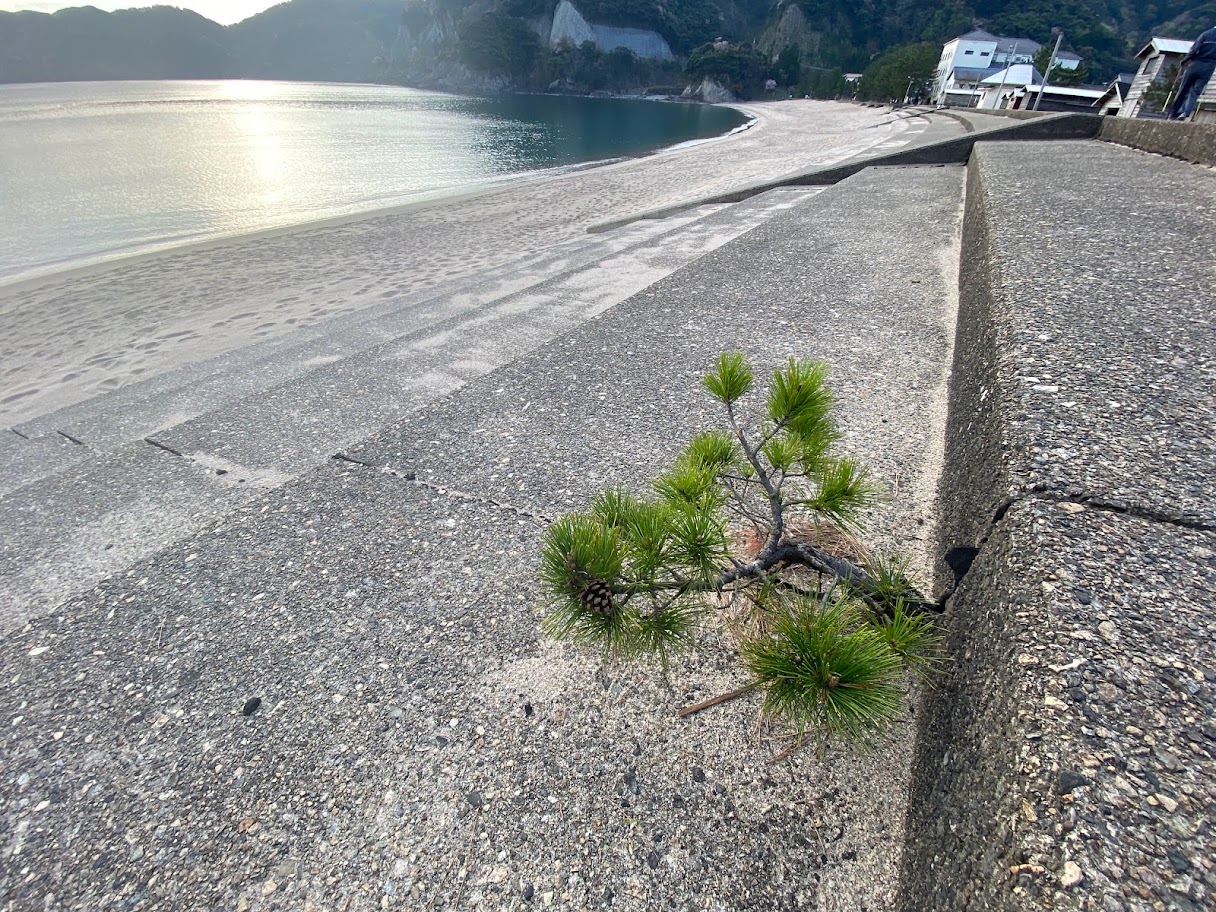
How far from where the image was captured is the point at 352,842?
58.5 inches

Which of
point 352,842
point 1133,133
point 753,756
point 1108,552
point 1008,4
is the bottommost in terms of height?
point 352,842

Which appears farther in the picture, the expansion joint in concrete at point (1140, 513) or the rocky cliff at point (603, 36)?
the rocky cliff at point (603, 36)

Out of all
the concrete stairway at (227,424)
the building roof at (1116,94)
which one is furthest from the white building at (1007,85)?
the concrete stairway at (227,424)

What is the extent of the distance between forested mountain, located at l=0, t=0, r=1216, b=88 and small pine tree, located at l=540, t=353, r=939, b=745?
102208mm

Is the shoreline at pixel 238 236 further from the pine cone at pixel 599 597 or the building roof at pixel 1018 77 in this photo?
the building roof at pixel 1018 77

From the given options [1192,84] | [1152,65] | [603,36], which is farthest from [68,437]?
[603,36]

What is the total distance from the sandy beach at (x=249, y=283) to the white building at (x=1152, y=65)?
19.5 meters

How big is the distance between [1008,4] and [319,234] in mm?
132247

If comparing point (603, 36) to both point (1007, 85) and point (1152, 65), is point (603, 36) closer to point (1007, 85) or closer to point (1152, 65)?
point (1007, 85)

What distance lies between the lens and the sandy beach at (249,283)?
25.2ft

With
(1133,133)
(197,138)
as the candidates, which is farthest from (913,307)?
(197,138)

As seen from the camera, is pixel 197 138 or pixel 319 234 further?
pixel 197 138

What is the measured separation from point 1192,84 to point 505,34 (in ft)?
461

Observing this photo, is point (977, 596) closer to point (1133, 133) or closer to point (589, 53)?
point (1133, 133)
